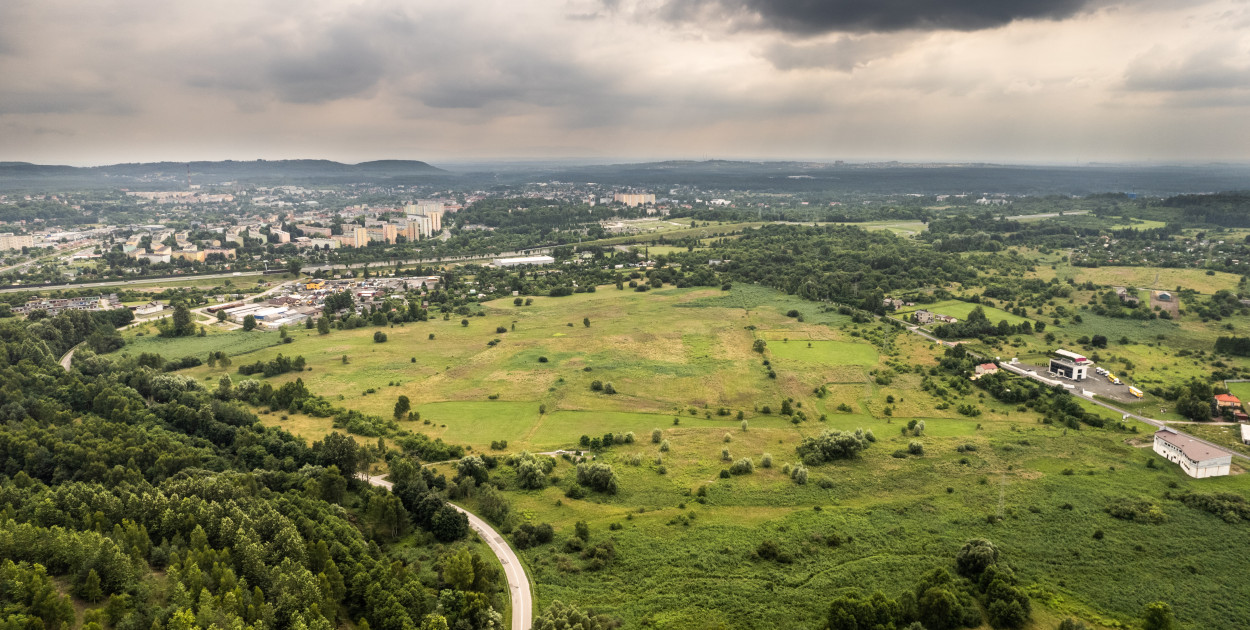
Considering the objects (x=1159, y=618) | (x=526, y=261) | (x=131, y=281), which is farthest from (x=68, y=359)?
(x=1159, y=618)

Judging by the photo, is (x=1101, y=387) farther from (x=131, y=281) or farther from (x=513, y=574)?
(x=131, y=281)

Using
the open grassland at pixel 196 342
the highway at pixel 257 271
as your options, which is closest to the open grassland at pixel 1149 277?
the highway at pixel 257 271

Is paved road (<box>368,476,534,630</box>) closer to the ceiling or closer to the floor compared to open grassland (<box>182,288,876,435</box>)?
closer to the floor

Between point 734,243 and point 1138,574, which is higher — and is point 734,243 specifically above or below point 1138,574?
above

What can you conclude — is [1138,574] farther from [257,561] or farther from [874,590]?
[257,561]

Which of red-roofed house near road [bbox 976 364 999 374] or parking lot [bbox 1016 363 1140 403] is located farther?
red-roofed house near road [bbox 976 364 999 374]

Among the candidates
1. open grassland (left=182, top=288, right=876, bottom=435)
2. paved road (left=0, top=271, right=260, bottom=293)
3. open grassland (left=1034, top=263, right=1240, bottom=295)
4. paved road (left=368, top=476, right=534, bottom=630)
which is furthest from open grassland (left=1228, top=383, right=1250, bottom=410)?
paved road (left=0, top=271, right=260, bottom=293)

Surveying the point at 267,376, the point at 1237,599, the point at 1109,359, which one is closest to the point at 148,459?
the point at 267,376

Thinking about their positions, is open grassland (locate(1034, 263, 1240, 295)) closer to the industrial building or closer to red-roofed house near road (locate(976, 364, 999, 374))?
the industrial building
